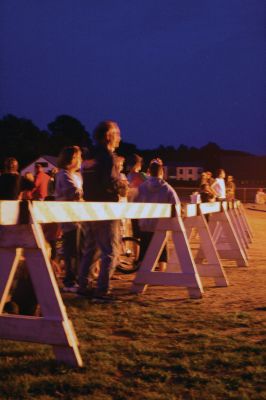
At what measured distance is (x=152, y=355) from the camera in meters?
4.55

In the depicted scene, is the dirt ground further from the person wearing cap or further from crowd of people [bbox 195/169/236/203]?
crowd of people [bbox 195/169/236/203]

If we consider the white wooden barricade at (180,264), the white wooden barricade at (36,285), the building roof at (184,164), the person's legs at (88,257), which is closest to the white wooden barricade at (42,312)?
the white wooden barricade at (36,285)

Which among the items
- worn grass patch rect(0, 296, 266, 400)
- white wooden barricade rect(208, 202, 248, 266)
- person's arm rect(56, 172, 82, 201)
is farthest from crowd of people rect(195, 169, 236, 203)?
worn grass patch rect(0, 296, 266, 400)

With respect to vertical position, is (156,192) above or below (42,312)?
above

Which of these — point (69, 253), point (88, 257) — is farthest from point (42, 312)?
point (69, 253)

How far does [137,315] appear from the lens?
612 centimetres

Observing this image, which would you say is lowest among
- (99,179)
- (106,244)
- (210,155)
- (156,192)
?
(210,155)

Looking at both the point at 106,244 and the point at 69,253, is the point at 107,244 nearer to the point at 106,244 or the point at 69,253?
the point at 106,244

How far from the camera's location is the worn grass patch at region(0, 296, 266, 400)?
3748 mm

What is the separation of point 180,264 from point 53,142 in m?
103

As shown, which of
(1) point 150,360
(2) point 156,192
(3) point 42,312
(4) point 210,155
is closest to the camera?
(3) point 42,312

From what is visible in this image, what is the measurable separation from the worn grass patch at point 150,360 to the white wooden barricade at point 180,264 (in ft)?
3.06

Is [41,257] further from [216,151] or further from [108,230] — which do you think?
[216,151]

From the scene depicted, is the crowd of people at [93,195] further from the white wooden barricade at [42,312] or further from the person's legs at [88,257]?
the white wooden barricade at [42,312]
